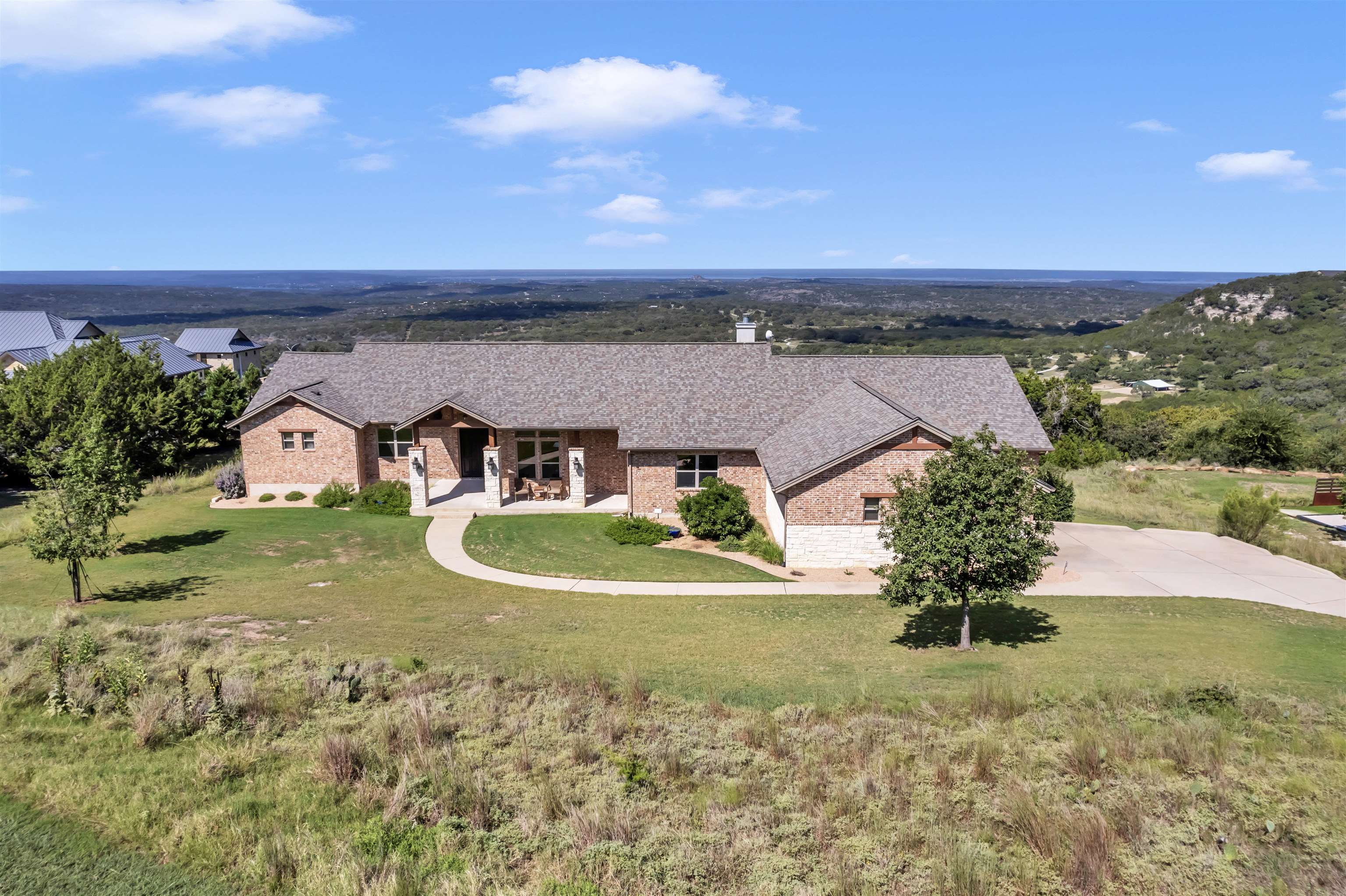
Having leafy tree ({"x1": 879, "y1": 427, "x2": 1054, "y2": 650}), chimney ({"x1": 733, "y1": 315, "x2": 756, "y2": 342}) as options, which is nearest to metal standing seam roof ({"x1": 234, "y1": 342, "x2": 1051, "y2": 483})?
chimney ({"x1": 733, "y1": 315, "x2": 756, "y2": 342})

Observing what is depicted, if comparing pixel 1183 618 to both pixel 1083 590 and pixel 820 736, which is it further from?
pixel 820 736

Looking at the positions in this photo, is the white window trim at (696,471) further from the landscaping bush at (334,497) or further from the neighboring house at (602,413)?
the landscaping bush at (334,497)

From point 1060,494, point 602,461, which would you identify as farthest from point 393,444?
point 1060,494

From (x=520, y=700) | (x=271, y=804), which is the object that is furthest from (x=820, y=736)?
(x=271, y=804)

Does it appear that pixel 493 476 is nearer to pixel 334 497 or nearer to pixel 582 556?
pixel 334 497

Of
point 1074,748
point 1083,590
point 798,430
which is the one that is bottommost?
point 1083,590

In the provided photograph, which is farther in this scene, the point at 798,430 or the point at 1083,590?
the point at 798,430

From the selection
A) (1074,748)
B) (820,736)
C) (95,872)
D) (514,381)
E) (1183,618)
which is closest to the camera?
(95,872)
